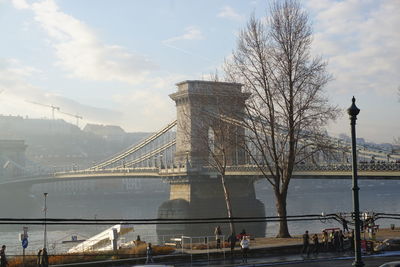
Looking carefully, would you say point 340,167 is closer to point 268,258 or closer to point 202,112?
point 202,112

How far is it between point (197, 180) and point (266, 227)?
13.9 meters

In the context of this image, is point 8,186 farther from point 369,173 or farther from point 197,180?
point 369,173

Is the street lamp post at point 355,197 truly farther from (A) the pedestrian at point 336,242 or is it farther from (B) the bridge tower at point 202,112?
(B) the bridge tower at point 202,112

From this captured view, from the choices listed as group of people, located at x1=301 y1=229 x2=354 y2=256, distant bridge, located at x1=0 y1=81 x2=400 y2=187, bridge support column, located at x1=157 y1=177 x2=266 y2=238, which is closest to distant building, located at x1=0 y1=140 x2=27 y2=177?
distant bridge, located at x1=0 y1=81 x2=400 y2=187

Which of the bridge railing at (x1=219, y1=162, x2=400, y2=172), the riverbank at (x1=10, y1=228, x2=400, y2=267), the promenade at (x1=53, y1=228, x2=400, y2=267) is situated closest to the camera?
the promenade at (x1=53, y1=228, x2=400, y2=267)

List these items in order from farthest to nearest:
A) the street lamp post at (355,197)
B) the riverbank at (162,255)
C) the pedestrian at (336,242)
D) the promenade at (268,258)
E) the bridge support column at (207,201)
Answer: the bridge support column at (207,201) → the pedestrian at (336,242) → the riverbank at (162,255) → the promenade at (268,258) → the street lamp post at (355,197)

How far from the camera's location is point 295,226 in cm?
6475

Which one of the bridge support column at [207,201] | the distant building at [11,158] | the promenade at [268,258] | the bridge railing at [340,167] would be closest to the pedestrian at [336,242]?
the promenade at [268,258]

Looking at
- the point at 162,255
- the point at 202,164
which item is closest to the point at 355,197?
the point at 162,255

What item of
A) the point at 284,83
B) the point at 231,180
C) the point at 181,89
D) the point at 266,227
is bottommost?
the point at 266,227

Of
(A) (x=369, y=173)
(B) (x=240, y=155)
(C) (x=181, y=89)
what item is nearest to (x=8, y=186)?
(C) (x=181, y=89)

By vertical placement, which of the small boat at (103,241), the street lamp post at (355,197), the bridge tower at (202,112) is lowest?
the small boat at (103,241)

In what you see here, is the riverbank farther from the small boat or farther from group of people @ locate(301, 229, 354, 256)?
the small boat

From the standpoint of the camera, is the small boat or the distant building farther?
the distant building
